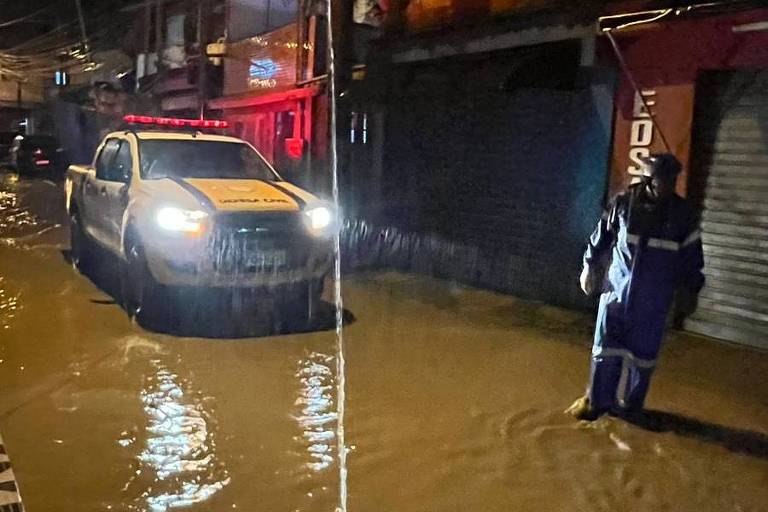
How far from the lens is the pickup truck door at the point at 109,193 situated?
8.71 m

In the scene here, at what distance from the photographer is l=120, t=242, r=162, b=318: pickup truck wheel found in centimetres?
782

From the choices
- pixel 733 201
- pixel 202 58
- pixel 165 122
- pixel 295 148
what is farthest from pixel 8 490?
pixel 202 58

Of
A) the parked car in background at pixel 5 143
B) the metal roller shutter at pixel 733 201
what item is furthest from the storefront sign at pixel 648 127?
the parked car in background at pixel 5 143

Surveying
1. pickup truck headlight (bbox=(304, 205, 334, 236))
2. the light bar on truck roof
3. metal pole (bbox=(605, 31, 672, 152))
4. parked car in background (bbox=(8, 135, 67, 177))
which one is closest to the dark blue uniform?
pickup truck headlight (bbox=(304, 205, 334, 236))

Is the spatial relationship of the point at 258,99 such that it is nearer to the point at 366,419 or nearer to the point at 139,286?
the point at 139,286

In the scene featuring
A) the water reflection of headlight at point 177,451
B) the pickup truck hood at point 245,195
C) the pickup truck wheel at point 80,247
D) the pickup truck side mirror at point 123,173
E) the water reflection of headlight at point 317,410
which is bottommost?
the water reflection of headlight at point 177,451

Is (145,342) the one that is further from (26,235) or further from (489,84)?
(26,235)

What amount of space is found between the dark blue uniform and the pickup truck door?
16.5 ft

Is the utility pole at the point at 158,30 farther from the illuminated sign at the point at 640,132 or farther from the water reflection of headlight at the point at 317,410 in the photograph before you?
the water reflection of headlight at the point at 317,410

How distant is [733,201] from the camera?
309 inches

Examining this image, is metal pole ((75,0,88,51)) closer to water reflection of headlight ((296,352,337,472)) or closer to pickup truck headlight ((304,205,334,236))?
pickup truck headlight ((304,205,334,236))

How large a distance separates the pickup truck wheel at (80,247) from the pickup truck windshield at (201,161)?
237 centimetres

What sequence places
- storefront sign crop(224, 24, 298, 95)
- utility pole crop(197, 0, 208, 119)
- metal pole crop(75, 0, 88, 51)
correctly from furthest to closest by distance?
metal pole crop(75, 0, 88, 51), utility pole crop(197, 0, 208, 119), storefront sign crop(224, 24, 298, 95)

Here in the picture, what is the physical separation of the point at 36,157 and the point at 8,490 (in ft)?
87.8
